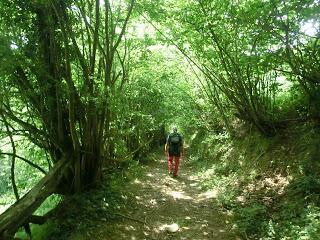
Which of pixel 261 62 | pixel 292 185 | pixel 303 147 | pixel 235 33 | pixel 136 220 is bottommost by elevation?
pixel 136 220

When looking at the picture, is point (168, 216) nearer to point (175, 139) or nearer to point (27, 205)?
point (27, 205)

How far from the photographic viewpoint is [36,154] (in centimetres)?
1029

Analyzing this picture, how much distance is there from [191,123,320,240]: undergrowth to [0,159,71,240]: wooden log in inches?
159

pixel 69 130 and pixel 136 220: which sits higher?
pixel 69 130

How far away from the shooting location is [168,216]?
827 centimetres

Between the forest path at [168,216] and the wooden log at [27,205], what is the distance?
1074 millimetres

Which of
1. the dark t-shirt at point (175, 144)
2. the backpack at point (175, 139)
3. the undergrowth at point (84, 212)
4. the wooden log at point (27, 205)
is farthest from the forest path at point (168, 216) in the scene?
the backpack at point (175, 139)

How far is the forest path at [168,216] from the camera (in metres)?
7.11

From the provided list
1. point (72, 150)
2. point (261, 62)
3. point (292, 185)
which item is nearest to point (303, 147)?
point (292, 185)

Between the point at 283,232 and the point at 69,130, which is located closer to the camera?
the point at 283,232

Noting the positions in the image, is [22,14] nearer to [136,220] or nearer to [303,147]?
Answer: [136,220]

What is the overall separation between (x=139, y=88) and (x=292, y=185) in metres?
10.1

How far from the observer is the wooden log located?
598 centimetres

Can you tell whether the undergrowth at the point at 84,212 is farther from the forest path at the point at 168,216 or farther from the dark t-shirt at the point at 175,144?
the dark t-shirt at the point at 175,144
